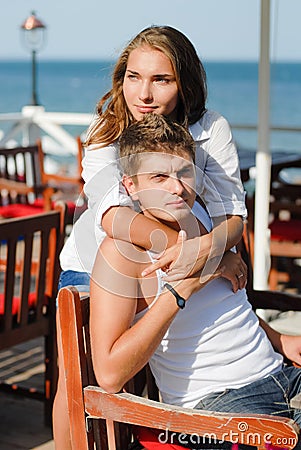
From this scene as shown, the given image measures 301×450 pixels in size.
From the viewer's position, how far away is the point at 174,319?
182 centimetres

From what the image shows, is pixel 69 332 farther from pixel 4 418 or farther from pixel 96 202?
pixel 4 418

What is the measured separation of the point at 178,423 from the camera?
5.54ft

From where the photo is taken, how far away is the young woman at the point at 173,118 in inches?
Answer: 72.5

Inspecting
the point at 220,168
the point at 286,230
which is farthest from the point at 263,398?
the point at 286,230

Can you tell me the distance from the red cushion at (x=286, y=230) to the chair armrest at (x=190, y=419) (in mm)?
3094

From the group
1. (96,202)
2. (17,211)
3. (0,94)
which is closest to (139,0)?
(0,94)

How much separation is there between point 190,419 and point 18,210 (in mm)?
3822

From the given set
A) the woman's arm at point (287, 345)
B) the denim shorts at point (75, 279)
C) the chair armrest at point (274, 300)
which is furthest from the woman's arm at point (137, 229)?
the chair armrest at point (274, 300)

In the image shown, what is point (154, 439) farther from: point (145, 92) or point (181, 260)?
point (145, 92)

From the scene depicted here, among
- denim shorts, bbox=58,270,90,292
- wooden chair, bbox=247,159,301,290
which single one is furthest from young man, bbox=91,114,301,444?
wooden chair, bbox=247,159,301,290

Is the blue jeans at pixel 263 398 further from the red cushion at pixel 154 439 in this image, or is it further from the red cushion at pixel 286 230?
the red cushion at pixel 286 230

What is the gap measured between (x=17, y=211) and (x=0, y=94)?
5019 centimetres

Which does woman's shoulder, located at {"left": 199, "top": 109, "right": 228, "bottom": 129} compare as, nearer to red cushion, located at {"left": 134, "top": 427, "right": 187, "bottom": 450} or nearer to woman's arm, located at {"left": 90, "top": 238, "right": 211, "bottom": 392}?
woman's arm, located at {"left": 90, "top": 238, "right": 211, "bottom": 392}

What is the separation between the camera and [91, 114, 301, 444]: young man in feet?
5.50
